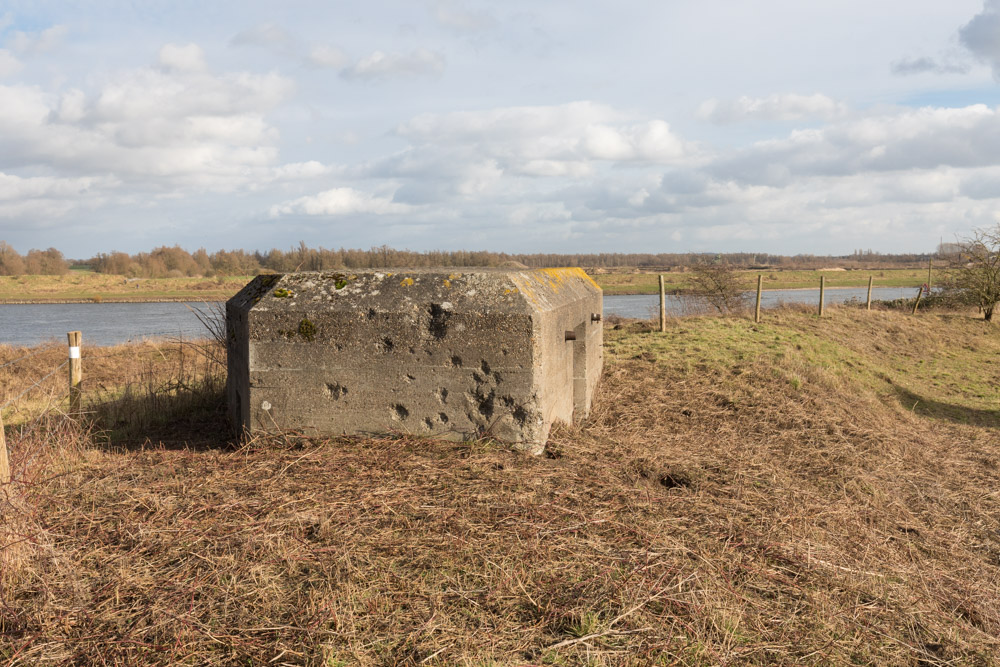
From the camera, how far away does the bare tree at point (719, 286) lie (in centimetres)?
2175

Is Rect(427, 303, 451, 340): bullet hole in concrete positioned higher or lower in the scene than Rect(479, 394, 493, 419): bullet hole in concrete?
higher

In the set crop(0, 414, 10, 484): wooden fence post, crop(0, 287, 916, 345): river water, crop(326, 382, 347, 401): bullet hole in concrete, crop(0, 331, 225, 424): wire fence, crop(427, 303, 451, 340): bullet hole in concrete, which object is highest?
crop(427, 303, 451, 340): bullet hole in concrete

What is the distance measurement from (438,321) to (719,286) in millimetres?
18845

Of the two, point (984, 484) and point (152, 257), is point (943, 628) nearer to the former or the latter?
point (984, 484)

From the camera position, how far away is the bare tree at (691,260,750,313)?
21.8 m

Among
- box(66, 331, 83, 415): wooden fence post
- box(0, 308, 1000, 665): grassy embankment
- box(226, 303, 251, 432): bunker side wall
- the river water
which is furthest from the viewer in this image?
the river water

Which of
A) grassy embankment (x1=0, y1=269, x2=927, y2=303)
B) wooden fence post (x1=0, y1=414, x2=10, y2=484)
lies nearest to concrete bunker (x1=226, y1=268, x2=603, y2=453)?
wooden fence post (x1=0, y1=414, x2=10, y2=484)

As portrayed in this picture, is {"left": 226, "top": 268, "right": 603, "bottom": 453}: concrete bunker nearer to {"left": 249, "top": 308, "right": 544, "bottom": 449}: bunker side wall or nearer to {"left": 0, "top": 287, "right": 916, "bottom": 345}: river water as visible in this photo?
{"left": 249, "top": 308, "right": 544, "bottom": 449}: bunker side wall

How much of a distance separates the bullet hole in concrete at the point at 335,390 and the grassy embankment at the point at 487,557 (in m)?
0.33

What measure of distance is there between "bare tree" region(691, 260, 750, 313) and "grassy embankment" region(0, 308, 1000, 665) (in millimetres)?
16064

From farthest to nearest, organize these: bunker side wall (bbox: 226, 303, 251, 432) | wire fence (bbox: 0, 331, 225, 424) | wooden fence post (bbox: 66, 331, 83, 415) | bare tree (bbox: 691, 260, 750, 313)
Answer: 1. bare tree (bbox: 691, 260, 750, 313)
2. wire fence (bbox: 0, 331, 225, 424)
3. wooden fence post (bbox: 66, 331, 83, 415)
4. bunker side wall (bbox: 226, 303, 251, 432)

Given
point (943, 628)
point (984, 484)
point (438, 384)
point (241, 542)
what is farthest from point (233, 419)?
point (984, 484)

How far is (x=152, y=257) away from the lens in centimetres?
7219

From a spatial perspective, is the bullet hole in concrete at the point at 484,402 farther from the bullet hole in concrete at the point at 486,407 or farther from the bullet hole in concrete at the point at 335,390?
the bullet hole in concrete at the point at 335,390
